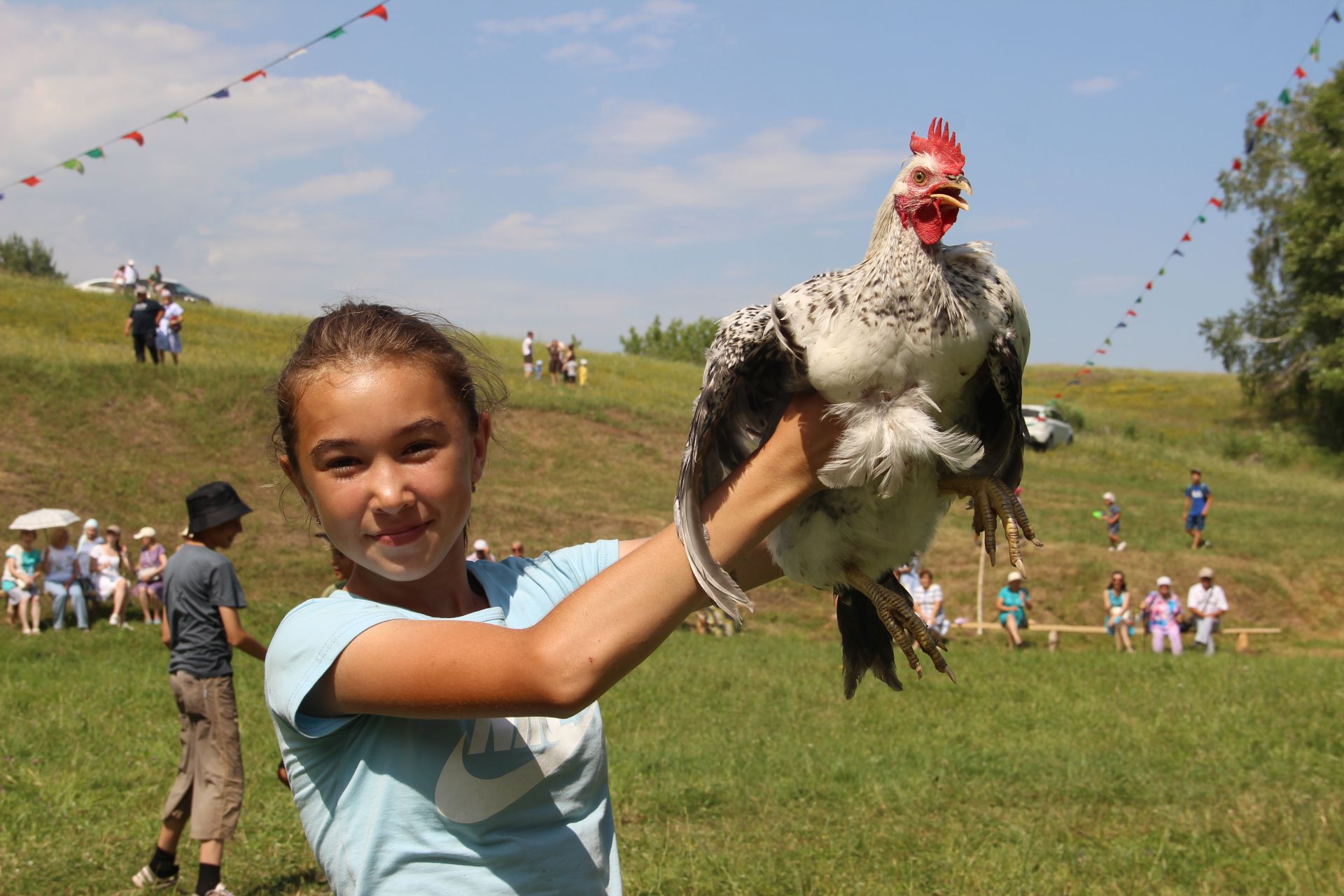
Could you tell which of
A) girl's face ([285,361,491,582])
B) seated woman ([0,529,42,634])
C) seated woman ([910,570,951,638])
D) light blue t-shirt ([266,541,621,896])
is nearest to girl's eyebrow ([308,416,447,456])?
girl's face ([285,361,491,582])

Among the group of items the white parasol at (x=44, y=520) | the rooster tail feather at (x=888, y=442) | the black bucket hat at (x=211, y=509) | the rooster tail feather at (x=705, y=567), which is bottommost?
the white parasol at (x=44, y=520)

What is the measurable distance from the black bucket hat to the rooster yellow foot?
5142 mm

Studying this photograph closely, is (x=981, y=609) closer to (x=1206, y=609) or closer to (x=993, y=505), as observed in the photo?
(x=1206, y=609)

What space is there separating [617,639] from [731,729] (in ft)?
27.7

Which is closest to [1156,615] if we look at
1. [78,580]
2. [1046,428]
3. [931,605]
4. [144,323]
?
[931,605]

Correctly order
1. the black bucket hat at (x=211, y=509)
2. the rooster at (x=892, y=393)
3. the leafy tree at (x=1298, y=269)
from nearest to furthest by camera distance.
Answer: the rooster at (x=892, y=393) < the black bucket hat at (x=211, y=509) < the leafy tree at (x=1298, y=269)

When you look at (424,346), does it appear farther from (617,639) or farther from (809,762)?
(809,762)

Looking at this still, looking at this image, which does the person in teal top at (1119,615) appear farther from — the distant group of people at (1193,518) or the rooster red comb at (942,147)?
the rooster red comb at (942,147)

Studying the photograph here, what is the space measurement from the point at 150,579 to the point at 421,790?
14.8m

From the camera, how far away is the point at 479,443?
79.0 inches

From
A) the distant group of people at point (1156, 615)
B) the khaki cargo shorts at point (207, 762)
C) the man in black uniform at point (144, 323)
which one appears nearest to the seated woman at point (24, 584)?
the khaki cargo shorts at point (207, 762)

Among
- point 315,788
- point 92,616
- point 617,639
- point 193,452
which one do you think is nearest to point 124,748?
point 92,616

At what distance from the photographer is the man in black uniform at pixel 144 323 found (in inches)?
925

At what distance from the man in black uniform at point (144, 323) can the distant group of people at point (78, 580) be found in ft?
30.9
